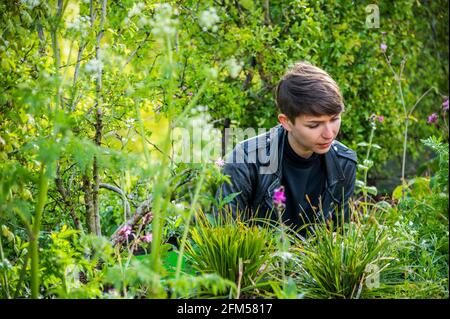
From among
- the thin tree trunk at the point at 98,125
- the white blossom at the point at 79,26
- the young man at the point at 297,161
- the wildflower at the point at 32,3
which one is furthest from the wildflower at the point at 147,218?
the wildflower at the point at 32,3

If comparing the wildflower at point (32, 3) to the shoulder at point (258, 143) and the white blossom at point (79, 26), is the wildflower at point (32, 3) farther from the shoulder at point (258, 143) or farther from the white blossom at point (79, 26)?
the shoulder at point (258, 143)

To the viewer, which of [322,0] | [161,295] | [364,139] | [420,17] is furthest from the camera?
[420,17]

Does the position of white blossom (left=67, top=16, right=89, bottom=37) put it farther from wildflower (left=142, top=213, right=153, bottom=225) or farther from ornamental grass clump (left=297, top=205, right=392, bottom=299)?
ornamental grass clump (left=297, top=205, right=392, bottom=299)

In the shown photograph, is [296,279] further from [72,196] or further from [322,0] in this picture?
[322,0]

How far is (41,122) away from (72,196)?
0.42 m

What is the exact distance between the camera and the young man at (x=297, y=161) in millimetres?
3379

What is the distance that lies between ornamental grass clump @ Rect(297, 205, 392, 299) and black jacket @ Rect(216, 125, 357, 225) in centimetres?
83

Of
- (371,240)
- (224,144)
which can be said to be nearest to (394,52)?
(224,144)

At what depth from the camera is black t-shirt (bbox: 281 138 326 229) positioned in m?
3.74

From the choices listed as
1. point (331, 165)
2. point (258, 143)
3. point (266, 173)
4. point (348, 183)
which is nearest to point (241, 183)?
point (266, 173)

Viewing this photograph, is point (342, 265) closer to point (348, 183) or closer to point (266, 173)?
point (266, 173)

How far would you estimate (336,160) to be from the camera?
12.3ft

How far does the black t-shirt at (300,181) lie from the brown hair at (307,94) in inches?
12.0
